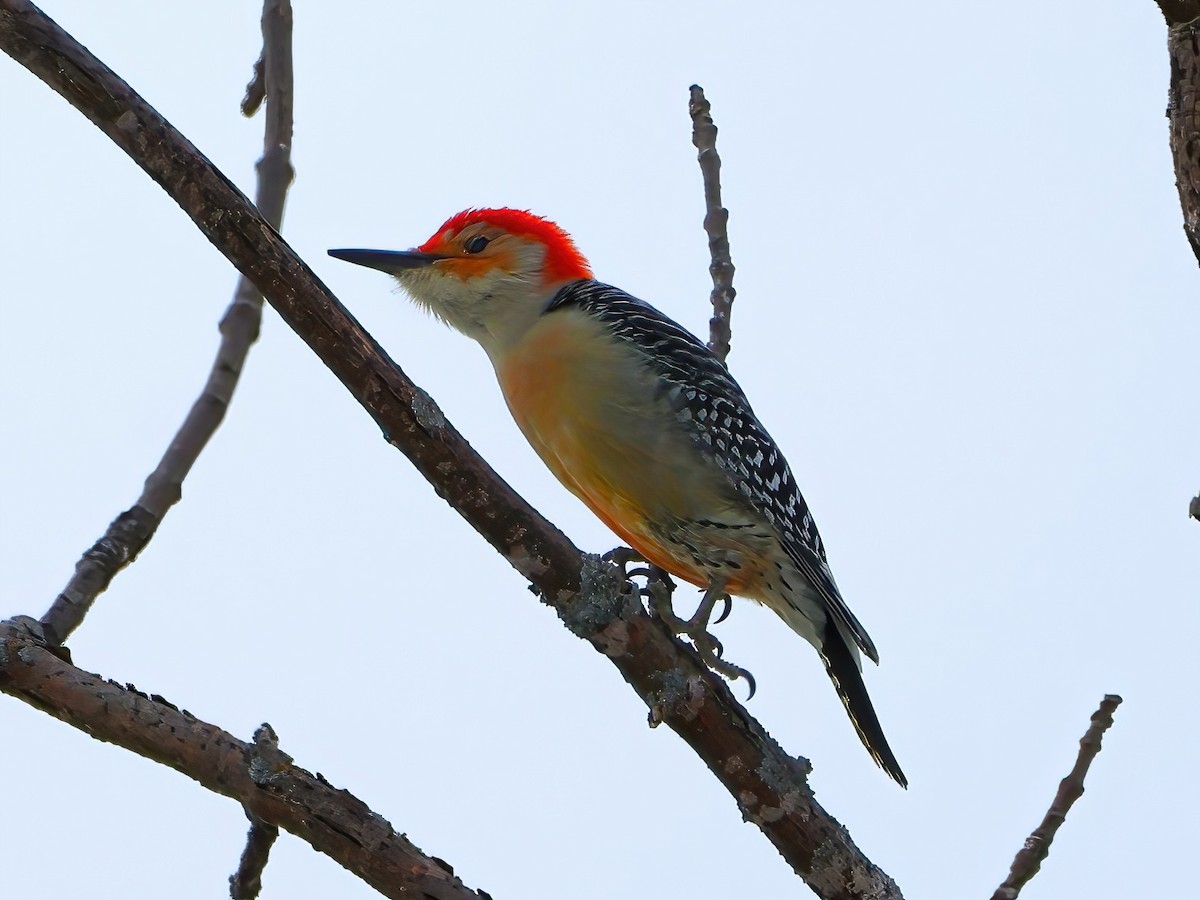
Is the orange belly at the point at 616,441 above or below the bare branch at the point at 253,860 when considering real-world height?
above

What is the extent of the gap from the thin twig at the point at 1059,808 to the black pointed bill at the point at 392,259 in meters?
3.24

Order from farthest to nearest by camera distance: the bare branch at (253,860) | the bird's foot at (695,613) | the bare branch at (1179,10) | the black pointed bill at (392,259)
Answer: the black pointed bill at (392,259), the bird's foot at (695,613), the bare branch at (253,860), the bare branch at (1179,10)

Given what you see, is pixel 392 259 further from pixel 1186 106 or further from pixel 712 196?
pixel 1186 106

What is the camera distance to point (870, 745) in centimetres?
479

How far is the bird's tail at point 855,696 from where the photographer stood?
4.72 metres

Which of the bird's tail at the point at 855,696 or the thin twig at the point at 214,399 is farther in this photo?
the bird's tail at the point at 855,696

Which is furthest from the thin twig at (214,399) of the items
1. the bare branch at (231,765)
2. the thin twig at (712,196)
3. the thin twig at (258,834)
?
the thin twig at (712,196)

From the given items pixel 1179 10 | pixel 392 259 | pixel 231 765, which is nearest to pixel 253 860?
pixel 231 765

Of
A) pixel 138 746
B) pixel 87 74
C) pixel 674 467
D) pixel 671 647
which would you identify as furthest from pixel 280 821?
pixel 674 467

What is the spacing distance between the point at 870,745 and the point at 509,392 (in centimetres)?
181

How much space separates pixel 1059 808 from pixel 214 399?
256cm

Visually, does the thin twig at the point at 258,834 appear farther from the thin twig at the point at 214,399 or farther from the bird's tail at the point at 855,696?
the bird's tail at the point at 855,696

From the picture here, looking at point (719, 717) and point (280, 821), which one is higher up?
point (719, 717)

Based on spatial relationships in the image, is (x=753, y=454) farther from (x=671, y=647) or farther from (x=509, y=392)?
(x=671, y=647)
